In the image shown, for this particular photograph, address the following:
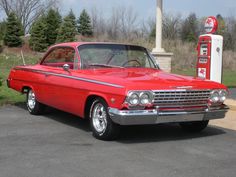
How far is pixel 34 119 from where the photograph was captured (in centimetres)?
866

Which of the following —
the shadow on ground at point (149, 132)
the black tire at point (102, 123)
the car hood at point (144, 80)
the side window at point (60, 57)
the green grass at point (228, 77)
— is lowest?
the green grass at point (228, 77)

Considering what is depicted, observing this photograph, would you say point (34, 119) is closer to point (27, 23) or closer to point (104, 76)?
point (104, 76)

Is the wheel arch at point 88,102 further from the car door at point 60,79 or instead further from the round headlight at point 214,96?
the round headlight at point 214,96

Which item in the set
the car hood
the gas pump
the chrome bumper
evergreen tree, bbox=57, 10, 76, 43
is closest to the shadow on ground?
the chrome bumper

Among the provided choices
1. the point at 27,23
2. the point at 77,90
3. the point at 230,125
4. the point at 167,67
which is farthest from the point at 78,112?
the point at 27,23

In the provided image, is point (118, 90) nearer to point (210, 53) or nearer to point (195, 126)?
point (195, 126)

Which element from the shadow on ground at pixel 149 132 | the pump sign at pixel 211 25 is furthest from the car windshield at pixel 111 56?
the pump sign at pixel 211 25

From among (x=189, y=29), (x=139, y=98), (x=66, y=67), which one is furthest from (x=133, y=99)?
(x=189, y=29)

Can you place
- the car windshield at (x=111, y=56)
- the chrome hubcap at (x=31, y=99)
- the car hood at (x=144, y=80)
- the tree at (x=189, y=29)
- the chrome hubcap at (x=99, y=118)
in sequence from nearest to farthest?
the car hood at (x=144, y=80) < the chrome hubcap at (x=99, y=118) < the car windshield at (x=111, y=56) < the chrome hubcap at (x=31, y=99) < the tree at (x=189, y=29)

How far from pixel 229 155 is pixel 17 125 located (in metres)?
3.88

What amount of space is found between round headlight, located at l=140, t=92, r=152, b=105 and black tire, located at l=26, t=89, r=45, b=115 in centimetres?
323

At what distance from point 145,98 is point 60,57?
107 inches

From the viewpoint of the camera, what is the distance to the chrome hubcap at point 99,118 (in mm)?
6766

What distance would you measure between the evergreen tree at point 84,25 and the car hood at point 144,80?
40660mm
